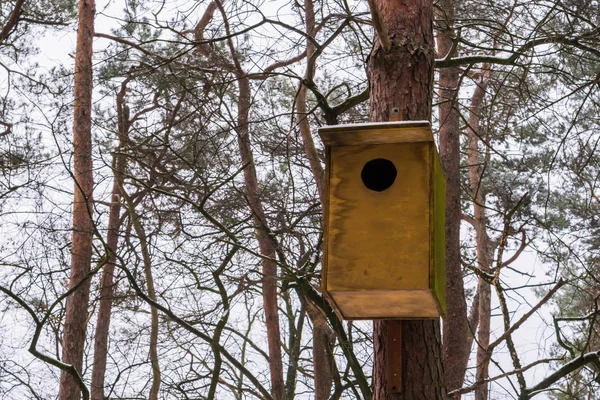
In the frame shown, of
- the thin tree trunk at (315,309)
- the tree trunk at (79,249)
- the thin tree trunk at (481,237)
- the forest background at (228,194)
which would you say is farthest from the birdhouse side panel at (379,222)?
the thin tree trunk at (481,237)

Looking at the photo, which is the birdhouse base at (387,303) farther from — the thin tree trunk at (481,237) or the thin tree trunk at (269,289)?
the thin tree trunk at (481,237)

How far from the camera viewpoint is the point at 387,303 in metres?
2.25

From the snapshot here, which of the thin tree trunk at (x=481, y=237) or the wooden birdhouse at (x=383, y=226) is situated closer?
the wooden birdhouse at (x=383, y=226)

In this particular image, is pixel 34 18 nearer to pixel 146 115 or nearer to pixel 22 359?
pixel 146 115

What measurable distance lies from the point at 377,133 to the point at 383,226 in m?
0.28

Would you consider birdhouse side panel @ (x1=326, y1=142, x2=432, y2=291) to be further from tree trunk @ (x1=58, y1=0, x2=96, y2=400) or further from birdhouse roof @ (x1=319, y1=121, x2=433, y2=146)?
tree trunk @ (x1=58, y1=0, x2=96, y2=400)

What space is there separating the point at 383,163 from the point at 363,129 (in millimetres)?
256

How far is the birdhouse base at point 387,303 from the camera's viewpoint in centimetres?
220

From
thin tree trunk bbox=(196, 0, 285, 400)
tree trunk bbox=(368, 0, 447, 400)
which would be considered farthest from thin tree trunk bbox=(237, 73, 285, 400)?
tree trunk bbox=(368, 0, 447, 400)

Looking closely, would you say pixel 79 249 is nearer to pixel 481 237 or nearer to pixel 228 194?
pixel 228 194

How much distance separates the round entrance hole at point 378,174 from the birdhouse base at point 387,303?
37 centimetres

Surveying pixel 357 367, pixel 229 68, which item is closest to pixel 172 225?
pixel 229 68

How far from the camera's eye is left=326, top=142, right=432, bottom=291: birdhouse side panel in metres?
2.20

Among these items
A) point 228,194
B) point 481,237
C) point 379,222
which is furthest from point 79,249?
point 379,222
